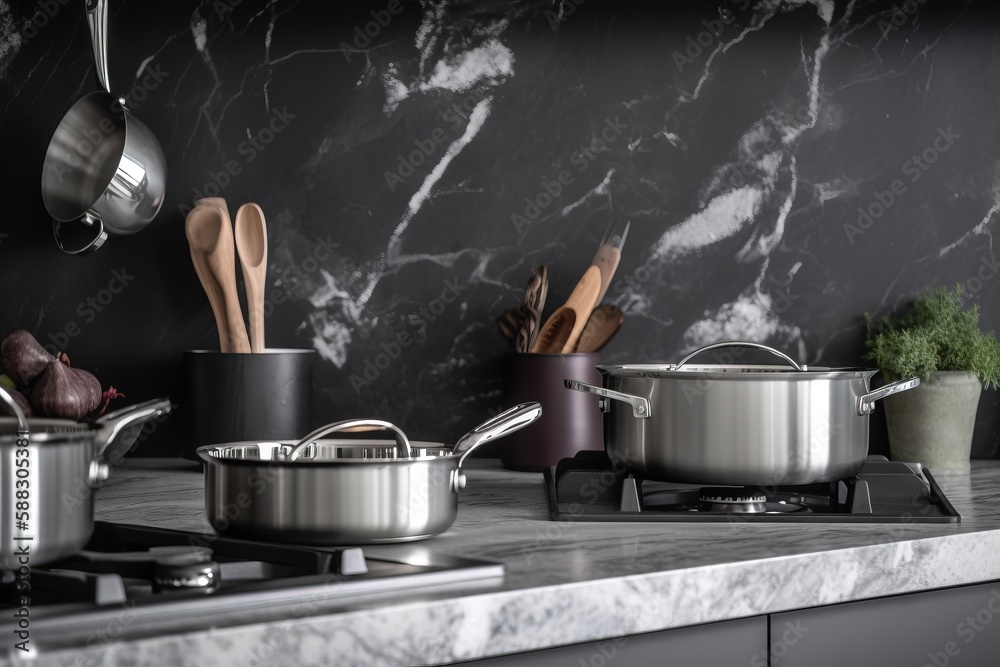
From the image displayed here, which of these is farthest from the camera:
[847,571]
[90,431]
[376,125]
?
[376,125]

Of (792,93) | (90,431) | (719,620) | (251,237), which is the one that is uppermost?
(792,93)

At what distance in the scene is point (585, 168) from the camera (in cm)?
153

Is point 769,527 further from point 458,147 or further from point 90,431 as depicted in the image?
point 458,147

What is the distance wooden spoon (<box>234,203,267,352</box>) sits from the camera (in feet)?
4.46

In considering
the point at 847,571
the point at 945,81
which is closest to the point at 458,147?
the point at 945,81

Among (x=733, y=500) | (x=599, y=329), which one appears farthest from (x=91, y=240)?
(x=733, y=500)

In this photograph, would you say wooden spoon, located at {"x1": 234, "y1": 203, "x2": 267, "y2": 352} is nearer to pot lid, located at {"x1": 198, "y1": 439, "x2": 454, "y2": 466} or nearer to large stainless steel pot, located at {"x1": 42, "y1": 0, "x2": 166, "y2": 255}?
large stainless steel pot, located at {"x1": 42, "y1": 0, "x2": 166, "y2": 255}

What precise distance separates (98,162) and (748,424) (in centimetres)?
96

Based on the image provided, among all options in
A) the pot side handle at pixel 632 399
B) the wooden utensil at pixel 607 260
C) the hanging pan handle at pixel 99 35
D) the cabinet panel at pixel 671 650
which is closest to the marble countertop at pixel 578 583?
the cabinet panel at pixel 671 650

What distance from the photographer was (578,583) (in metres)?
0.69

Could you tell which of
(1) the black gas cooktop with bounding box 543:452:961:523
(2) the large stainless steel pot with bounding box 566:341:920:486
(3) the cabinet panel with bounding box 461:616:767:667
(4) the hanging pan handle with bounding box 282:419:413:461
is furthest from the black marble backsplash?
(3) the cabinet panel with bounding box 461:616:767:667

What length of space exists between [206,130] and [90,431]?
0.88 metres

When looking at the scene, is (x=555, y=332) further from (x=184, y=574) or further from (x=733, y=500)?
(x=184, y=574)

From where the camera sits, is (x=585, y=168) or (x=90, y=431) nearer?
(x=90, y=431)
